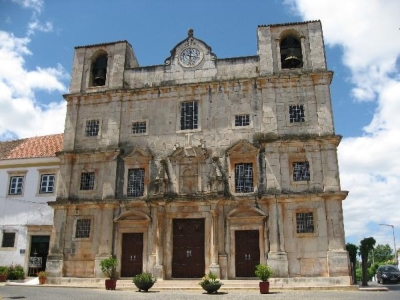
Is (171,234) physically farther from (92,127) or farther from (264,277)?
(92,127)

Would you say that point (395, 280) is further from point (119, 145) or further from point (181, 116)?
point (119, 145)

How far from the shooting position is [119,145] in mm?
23047

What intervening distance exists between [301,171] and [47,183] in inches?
599

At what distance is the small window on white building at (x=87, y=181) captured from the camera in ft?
74.5

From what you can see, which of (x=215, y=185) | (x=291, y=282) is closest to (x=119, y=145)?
(x=215, y=185)

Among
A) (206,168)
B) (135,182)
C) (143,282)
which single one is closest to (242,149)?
(206,168)

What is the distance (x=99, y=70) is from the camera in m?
25.3

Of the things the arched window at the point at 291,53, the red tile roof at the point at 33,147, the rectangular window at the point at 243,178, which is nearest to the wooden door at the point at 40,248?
the red tile roof at the point at 33,147

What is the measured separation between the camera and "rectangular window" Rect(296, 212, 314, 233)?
19.6 meters

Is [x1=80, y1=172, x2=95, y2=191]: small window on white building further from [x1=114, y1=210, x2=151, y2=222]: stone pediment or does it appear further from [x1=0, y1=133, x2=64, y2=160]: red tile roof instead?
[x1=0, y1=133, x2=64, y2=160]: red tile roof

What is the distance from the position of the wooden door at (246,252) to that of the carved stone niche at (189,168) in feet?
10.6

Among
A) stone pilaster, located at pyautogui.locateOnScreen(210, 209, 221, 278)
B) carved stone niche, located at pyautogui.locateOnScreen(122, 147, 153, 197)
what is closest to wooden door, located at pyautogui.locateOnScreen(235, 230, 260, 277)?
stone pilaster, located at pyautogui.locateOnScreen(210, 209, 221, 278)

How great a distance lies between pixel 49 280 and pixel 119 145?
312 inches

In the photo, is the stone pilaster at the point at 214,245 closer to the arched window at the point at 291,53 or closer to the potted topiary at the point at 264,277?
the potted topiary at the point at 264,277
